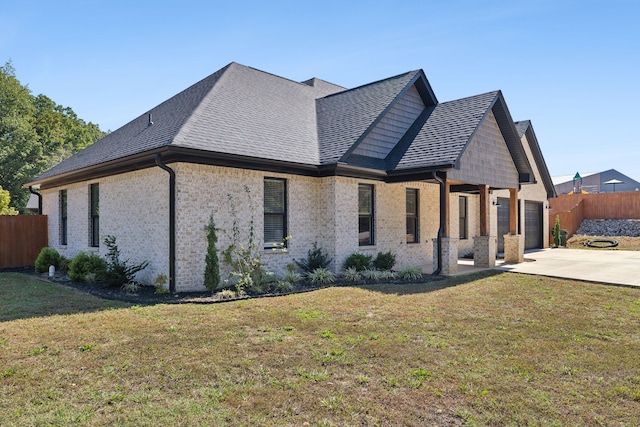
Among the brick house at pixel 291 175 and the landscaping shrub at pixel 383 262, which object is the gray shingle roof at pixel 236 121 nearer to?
the brick house at pixel 291 175

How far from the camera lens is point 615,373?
5.03 m

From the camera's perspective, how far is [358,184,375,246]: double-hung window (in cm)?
1375

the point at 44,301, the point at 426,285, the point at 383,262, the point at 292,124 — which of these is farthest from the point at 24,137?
the point at 426,285

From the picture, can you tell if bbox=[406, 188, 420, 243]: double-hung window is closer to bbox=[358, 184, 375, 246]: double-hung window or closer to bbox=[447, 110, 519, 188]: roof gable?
bbox=[358, 184, 375, 246]: double-hung window

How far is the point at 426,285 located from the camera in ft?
36.7

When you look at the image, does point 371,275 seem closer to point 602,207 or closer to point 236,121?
point 236,121

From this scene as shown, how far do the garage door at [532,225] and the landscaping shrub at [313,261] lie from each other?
15505 mm

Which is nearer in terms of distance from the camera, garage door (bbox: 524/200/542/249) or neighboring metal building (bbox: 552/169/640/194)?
garage door (bbox: 524/200/542/249)

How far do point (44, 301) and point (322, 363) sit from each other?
709 cm

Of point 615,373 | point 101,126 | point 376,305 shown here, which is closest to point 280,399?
point 615,373

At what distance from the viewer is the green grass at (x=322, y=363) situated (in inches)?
158

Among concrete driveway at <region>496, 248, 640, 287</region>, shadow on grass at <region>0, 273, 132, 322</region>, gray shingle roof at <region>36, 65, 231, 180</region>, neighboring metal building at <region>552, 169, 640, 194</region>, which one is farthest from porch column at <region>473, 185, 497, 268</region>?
neighboring metal building at <region>552, 169, 640, 194</region>

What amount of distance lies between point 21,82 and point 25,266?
120ft

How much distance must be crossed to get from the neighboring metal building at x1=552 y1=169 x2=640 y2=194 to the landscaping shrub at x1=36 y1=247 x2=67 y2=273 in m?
51.5
